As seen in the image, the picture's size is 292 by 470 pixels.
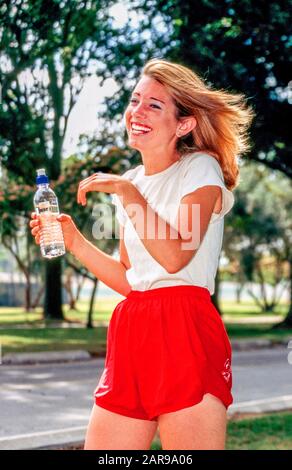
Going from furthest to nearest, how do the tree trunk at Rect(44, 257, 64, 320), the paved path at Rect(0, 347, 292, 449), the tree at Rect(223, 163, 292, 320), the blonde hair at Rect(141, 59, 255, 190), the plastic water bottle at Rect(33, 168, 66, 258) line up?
the tree at Rect(223, 163, 292, 320), the tree trunk at Rect(44, 257, 64, 320), the paved path at Rect(0, 347, 292, 449), the plastic water bottle at Rect(33, 168, 66, 258), the blonde hair at Rect(141, 59, 255, 190)

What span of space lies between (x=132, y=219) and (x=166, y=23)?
1503 centimetres

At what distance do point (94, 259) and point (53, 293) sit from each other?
2712 cm

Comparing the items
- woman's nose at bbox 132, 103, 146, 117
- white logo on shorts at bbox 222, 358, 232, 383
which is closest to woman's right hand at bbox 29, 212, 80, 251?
woman's nose at bbox 132, 103, 146, 117

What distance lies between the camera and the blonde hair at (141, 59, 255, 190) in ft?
9.30

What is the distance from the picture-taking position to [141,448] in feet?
9.15

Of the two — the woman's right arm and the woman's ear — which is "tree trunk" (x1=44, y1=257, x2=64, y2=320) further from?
the woman's ear

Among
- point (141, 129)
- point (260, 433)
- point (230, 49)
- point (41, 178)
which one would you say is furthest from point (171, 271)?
point (230, 49)

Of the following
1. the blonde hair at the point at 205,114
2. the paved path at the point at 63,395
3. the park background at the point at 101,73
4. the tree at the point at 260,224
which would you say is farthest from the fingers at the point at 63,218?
the tree at the point at 260,224

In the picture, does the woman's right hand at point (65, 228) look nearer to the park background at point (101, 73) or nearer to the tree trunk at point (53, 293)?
the park background at point (101, 73)

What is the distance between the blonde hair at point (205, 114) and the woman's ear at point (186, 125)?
0.05 ft

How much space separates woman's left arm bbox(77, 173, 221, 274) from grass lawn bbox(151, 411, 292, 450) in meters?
3.86

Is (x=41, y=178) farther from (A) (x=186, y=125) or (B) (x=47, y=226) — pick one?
(A) (x=186, y=125)

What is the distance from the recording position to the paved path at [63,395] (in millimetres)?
6961
